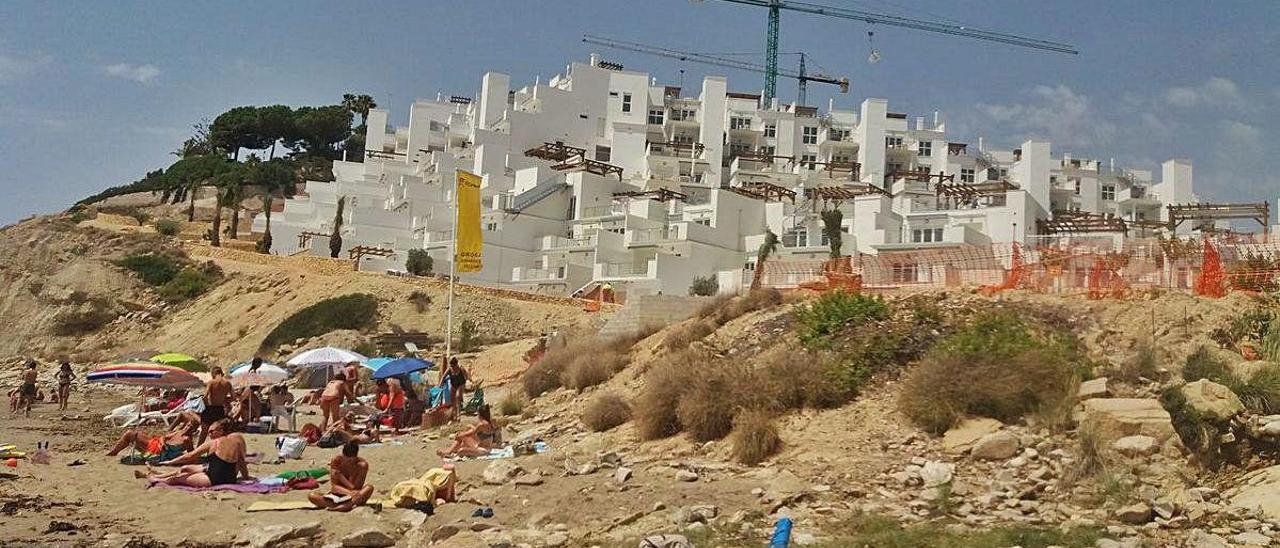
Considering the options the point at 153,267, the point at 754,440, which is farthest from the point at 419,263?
the point at 754,440

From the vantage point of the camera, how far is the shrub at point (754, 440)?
47.8 feet

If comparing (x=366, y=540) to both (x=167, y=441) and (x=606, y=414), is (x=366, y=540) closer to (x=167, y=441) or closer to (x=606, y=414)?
(x=167, y=441)

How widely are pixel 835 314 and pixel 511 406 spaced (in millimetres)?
6803

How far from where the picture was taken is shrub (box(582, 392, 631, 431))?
59.3 ft

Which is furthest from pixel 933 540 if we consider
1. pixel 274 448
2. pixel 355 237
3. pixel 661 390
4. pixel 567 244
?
pixel 355 237

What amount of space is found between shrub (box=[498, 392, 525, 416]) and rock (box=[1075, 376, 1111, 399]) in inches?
428

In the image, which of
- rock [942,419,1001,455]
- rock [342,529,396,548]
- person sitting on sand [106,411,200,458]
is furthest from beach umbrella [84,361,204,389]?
rock [942,419,1001,455]

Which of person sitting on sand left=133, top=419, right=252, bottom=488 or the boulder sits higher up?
the boulder

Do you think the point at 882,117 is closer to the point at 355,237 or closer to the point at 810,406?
the point at 355,237

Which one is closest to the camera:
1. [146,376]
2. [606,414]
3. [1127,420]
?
[1127,420]

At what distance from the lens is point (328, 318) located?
4181cm

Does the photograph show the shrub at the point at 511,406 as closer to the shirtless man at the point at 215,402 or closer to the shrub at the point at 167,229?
the shirtless man at the point at 215,402

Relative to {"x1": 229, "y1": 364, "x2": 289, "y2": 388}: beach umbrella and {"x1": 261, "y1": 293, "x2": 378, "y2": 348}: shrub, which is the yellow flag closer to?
{"x1": 229, "y1": 364, "x2": 289, "y2": 388}: beach umbrella

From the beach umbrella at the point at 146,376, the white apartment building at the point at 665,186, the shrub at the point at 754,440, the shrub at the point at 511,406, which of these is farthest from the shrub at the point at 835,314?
the white apartment building at the point at 665,186
